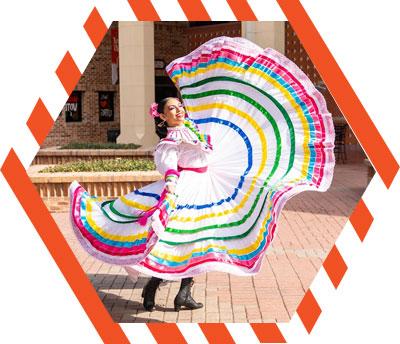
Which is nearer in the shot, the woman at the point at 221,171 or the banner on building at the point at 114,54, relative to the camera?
the woman at the point at 221,171

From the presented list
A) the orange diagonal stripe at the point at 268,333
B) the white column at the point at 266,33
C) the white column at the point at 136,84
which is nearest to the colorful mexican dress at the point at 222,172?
the orange diagonal stripe at the point at 268,333

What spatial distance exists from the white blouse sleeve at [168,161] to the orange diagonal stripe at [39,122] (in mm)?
1053

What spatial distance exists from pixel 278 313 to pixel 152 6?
302cm

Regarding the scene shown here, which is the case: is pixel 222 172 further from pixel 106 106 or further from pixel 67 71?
pixel 106 106

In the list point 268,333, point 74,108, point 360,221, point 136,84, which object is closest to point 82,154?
point 136,84

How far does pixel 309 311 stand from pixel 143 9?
305 centimetres

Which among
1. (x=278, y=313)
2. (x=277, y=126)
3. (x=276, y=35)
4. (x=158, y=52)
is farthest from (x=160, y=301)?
(x=158, y=52)

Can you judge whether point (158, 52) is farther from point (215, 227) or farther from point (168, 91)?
point (215, 227)

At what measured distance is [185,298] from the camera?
22.5ft

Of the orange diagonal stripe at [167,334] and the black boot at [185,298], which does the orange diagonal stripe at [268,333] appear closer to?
the orange diagonal stripe at [167,334]

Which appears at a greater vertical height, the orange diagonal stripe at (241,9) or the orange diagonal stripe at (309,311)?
the orange diagonal stripe at (241,9)

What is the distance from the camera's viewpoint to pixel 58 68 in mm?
6762

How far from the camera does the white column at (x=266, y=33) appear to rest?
17594mm

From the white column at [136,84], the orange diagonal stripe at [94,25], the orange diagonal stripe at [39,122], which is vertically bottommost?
the orange diagonal stripe at [39,122]
